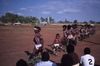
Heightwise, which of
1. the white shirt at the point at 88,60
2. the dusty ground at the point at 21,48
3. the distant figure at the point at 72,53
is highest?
the distant figure at the point at 72,53

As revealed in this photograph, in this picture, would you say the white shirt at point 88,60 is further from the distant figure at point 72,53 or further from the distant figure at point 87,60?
the distant figure at point 72,53

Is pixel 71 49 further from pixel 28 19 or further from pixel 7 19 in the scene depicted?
pixel 28 19

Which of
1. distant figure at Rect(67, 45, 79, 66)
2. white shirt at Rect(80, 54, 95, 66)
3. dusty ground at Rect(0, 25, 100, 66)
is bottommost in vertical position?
dusty ground at Rect(0, 25, 100, 66)

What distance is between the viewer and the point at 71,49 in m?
5.51

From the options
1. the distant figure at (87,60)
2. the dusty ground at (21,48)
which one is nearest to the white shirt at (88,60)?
the distant figure at (87,60)

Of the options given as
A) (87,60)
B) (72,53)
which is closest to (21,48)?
(87,60)

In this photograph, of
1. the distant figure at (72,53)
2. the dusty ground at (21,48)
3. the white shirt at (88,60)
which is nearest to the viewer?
the distant figure at (72,53)

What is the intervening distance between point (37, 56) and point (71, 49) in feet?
13.0

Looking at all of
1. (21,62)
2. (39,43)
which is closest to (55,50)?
Result: (39,43)

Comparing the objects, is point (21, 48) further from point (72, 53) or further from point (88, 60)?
point (72, 53)

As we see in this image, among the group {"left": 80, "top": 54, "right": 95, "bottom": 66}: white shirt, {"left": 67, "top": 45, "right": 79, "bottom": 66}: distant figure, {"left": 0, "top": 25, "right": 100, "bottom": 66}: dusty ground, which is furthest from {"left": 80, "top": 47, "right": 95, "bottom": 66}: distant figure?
{"left": 0, "top": 25, "right": 100, "bottom": 66}: dusty ground

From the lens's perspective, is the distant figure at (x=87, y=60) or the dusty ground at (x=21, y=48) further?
the dusty ground at (x=21, y=48)

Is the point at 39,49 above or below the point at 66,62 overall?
below

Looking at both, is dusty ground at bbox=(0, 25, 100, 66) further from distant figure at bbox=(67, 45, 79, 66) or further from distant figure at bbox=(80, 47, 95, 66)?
distant figure at bbox=(67, 45, 79, 66)
